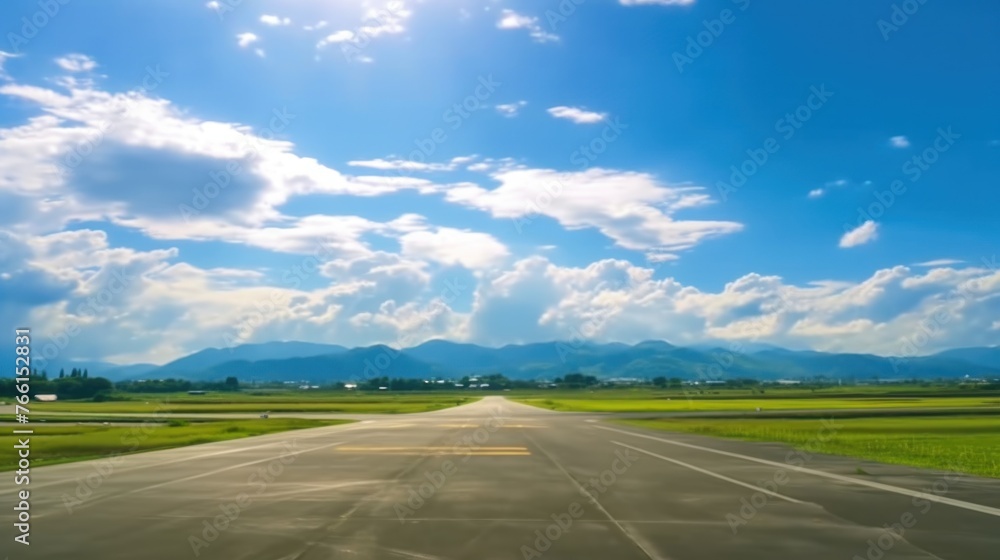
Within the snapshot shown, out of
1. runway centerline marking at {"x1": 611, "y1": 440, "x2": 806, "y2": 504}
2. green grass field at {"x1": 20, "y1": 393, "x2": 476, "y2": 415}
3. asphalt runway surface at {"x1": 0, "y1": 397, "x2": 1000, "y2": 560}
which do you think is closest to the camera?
asphalt runway surface at {"x1": 0, "y1": 397, "x2": 1000, "y2": 560}

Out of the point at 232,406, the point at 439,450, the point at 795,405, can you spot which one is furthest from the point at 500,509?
the point at 232,406

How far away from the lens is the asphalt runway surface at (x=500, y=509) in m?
11.9

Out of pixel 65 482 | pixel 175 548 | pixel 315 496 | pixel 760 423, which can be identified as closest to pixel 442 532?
pixel 175 548

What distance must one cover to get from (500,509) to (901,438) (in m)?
32.2

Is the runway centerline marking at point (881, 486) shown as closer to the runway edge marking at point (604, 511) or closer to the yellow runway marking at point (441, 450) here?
the runway edge marking at point (604, 511)

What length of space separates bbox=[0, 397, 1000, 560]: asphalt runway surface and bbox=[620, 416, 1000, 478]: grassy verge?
10.7ft

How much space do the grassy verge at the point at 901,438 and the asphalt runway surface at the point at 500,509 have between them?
3.27 metres

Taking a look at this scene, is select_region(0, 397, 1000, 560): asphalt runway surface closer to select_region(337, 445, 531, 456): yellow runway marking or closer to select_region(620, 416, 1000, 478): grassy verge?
select_region(337, 445, 531, 456): yellow runway marking

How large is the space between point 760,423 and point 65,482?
1911 inches

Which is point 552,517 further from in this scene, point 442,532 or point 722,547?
point 722,547

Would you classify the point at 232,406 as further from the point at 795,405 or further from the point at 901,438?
the point at 901,438

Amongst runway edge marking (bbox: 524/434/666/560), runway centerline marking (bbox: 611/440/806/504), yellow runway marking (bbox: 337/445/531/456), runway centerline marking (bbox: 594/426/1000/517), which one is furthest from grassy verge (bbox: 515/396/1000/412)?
runway edge marking (bbox: 524/434/666/560)

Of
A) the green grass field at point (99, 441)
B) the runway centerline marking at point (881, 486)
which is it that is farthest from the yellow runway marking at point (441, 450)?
the green grass field at point (99, 441)

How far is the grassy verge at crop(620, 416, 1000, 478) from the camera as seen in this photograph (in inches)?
1099
